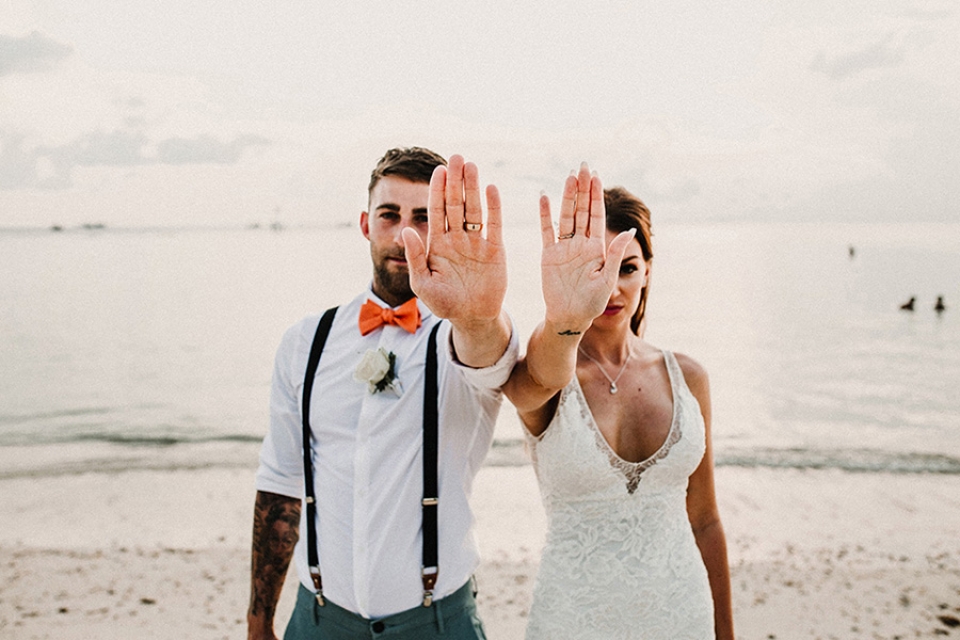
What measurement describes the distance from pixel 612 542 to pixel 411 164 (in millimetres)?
1592

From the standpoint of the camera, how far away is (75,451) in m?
11.4

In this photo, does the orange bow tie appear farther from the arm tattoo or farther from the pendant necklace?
the arm tattoo

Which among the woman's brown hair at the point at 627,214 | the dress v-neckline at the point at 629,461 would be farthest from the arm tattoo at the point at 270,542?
the woman's brown hair at the point at 627,214

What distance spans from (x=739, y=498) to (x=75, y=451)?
35.0 feet

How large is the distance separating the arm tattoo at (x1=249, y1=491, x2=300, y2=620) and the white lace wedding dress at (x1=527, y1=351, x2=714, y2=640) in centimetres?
104

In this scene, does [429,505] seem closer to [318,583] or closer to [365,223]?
[318,583]

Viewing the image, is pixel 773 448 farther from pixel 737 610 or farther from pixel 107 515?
pixel 107 515

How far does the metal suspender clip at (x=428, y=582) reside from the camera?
227 cm

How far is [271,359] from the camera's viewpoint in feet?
65.1

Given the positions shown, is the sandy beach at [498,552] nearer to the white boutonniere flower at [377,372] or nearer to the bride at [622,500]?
the bride at [622,500]

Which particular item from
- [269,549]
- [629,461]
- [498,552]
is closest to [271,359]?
[498,552]

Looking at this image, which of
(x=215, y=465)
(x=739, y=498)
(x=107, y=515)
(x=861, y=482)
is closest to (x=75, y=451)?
(x=215, y=465)

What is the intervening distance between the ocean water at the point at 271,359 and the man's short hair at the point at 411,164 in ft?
27.4

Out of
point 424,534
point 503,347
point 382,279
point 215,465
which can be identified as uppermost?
point 382,279
